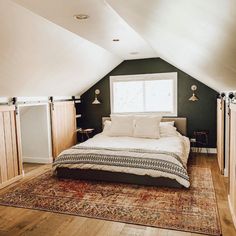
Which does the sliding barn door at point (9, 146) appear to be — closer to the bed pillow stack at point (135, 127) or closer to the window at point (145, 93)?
the bed pillow stack at point (135, 127)

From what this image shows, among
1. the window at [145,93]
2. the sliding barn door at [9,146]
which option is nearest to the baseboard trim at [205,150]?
the window at [145,93]

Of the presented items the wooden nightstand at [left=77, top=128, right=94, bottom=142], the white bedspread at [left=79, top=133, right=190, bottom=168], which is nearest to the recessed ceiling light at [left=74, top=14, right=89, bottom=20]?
the white bedspread at [left=79, top=133, right=190, bottom=168]

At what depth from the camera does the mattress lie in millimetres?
3660

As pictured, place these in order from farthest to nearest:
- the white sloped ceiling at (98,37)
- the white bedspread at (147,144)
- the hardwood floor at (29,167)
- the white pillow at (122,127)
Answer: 1. the white pillow at (122,127)
2. the hardwood floor at (29,167)
3. the white bedspread at (147,144)
4. the white sloped ceiling at (98,37)

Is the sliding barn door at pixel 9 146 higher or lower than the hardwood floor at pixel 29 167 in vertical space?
higher

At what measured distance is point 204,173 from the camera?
428cm

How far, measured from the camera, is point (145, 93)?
19.9 ft

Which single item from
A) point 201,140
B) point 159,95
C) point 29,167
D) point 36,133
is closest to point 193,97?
point 159,95

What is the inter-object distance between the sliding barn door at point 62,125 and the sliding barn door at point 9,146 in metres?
1.11

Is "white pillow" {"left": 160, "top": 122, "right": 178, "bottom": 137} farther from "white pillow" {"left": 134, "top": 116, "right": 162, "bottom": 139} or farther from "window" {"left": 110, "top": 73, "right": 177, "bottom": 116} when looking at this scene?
"window" {"left": 110, "top": 73, "right": 177, "bottom": 116}

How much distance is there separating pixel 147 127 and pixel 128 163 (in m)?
1.50

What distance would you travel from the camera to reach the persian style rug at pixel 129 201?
2734 millimetres

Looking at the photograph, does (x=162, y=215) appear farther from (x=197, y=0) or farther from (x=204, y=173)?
(x=197, y=0)

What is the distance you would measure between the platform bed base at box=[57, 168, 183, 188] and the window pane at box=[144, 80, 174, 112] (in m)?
2.55
